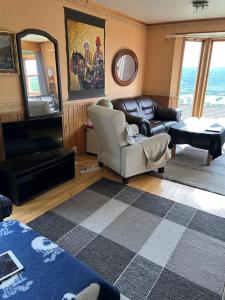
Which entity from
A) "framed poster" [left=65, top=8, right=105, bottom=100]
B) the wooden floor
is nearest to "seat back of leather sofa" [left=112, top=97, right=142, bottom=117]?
"framed poster" [left=65, top=8, right=105, bottom=100]

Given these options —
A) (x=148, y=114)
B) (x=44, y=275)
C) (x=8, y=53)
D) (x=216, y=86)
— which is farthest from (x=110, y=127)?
(x=216, y=86)

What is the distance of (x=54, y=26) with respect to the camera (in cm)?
317

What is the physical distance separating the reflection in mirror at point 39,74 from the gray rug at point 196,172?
1.89 meters

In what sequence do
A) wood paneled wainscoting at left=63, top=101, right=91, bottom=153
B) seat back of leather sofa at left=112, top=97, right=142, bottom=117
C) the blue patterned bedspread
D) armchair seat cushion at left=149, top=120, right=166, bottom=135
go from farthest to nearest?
seat back of leather sofa at left=112, top=97, right=142, bottom=117 < armchair seat cushion at left=149, top=120, right=166, bottom=135 < wood paneled wainscoting at left=63, top=101, right=91, bottom=153 < the blue patterned bedspread

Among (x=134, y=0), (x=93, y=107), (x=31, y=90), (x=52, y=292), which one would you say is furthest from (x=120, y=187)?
(x=134, y=0)

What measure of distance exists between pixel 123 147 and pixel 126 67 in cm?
262

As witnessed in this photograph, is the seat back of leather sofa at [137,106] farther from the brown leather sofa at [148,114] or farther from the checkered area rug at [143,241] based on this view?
the checkered area rug at [143,241]

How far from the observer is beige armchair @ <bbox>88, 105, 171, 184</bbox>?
2748 mm

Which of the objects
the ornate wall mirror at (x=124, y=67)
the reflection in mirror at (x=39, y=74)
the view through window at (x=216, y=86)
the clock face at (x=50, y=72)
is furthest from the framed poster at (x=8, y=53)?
the view through window at (x=216, y=86)

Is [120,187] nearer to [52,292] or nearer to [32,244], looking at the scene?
[32,244]

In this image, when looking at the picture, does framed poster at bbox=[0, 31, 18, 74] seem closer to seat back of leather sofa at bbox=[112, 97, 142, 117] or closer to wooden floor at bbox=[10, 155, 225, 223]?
wooden floor at bbox=[10, 155, 225, 223]

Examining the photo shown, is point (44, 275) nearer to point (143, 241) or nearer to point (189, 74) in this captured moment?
point (143, 241)

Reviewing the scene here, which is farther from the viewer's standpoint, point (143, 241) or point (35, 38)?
point (35, 38)

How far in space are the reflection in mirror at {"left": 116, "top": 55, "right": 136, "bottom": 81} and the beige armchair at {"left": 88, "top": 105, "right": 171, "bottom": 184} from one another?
Result: 2.00 metres
